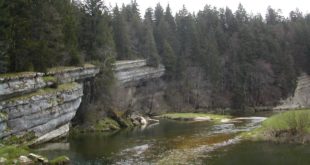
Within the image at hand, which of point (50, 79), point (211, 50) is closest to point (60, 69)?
point (50, 79)

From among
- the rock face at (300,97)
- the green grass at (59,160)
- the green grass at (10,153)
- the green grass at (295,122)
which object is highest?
the rock face at (300,97)

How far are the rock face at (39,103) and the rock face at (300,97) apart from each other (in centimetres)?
6591

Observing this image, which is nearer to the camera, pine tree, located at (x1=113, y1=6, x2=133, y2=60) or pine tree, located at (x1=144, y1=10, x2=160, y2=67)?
pine tree, located at (x1=113, y1=6, x2=133, y2=60)

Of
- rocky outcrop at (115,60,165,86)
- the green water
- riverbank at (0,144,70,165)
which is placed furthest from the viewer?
rocky outcrop at (115,60,165,86)

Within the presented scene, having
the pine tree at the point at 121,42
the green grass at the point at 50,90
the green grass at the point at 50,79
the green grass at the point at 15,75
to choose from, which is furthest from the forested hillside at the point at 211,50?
the green grass at the point at 15,75

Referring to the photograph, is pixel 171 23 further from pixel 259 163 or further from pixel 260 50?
pixel 259 163

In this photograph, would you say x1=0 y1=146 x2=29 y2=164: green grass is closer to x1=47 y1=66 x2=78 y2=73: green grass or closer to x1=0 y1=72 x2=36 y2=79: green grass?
x1=0 y1=72 x2=36 y2=79: green grass

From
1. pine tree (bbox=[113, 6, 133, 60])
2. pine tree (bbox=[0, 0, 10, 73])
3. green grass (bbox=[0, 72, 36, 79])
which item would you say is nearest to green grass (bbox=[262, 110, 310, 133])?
green grass (bbox=[0, 72, 36, 79])

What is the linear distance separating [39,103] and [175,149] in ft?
51.1

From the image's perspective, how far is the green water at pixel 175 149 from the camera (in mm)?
39938

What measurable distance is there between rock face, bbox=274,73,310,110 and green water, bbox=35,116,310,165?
184 ft

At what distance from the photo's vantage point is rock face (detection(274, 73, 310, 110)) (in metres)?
113

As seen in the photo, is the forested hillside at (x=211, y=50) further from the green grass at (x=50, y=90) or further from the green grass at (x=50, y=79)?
the green grass at (x=50, y=79)

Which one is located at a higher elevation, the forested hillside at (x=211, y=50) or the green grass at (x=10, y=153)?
the forested hillside at (x=211, y=50)
